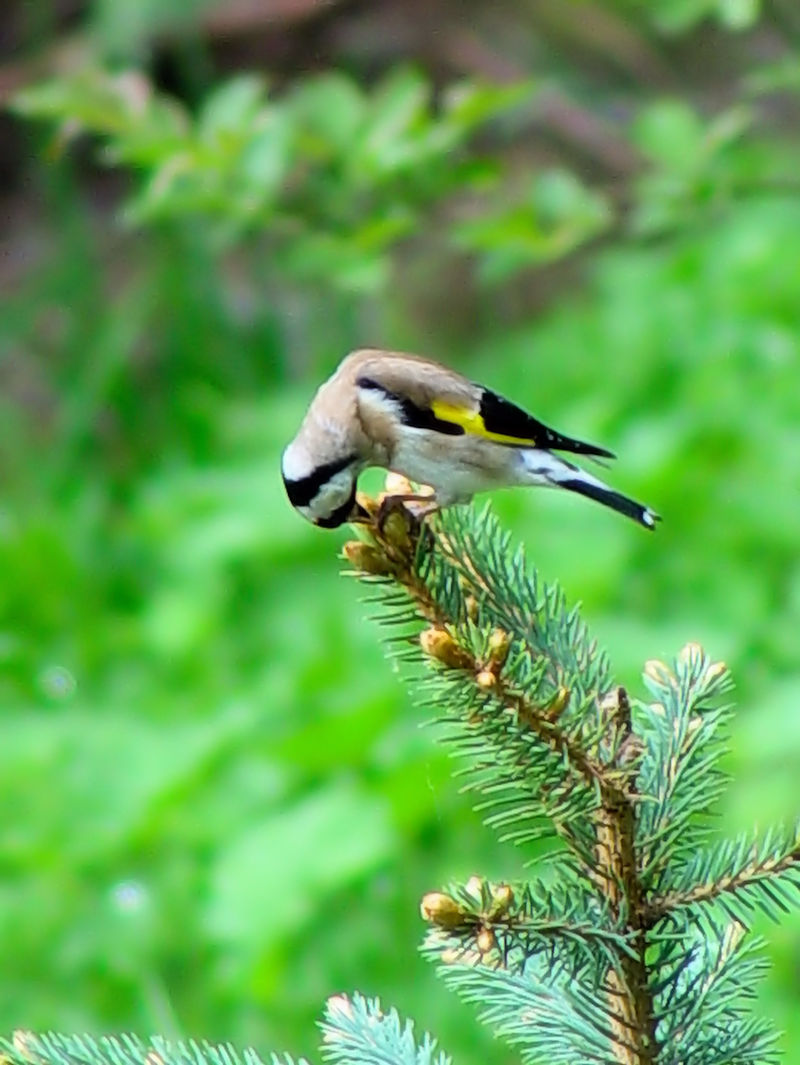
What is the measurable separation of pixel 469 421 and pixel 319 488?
0.77 ft

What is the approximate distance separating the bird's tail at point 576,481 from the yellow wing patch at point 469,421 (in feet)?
0.07

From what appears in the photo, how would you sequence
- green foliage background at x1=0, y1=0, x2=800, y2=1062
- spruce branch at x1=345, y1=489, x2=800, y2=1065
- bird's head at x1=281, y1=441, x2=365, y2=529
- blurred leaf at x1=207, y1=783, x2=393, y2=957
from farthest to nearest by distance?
green foliage background at x1=0, y1=0, x2=800, y2=1062 → blurred leaf at x1=207, y1=783, x2=393, y2=957 → bird's head at x1=281, y1=441, x2=365, y2=529 → spruce branch at x1=345, y1=489, x2=800, y2=1065

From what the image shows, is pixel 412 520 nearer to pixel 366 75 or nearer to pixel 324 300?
pixel 324 300

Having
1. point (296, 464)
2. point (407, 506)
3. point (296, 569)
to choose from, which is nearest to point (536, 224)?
point (296, 569)

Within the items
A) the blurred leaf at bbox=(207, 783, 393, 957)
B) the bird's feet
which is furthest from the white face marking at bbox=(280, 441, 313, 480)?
the blurred leaf at bbox=(207, 783, 393, 957)

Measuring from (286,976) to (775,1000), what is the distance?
740 mm

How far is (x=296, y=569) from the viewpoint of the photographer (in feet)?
10.4

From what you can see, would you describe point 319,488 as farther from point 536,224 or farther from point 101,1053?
point 536,224

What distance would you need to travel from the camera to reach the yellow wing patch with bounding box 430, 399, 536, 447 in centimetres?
141

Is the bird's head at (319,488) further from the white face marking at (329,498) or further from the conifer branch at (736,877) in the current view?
the conifer branch at (736,877)

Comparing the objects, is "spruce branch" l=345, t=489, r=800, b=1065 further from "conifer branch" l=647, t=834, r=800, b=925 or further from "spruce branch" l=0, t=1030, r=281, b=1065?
"spruce branch" l=0, t=1030, r=281, b=1065

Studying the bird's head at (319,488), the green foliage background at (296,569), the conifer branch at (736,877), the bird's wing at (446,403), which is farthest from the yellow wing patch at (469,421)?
the conifer branch at (736,877)

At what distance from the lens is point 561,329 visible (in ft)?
13.3

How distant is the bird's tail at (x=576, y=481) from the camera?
1.29 m
